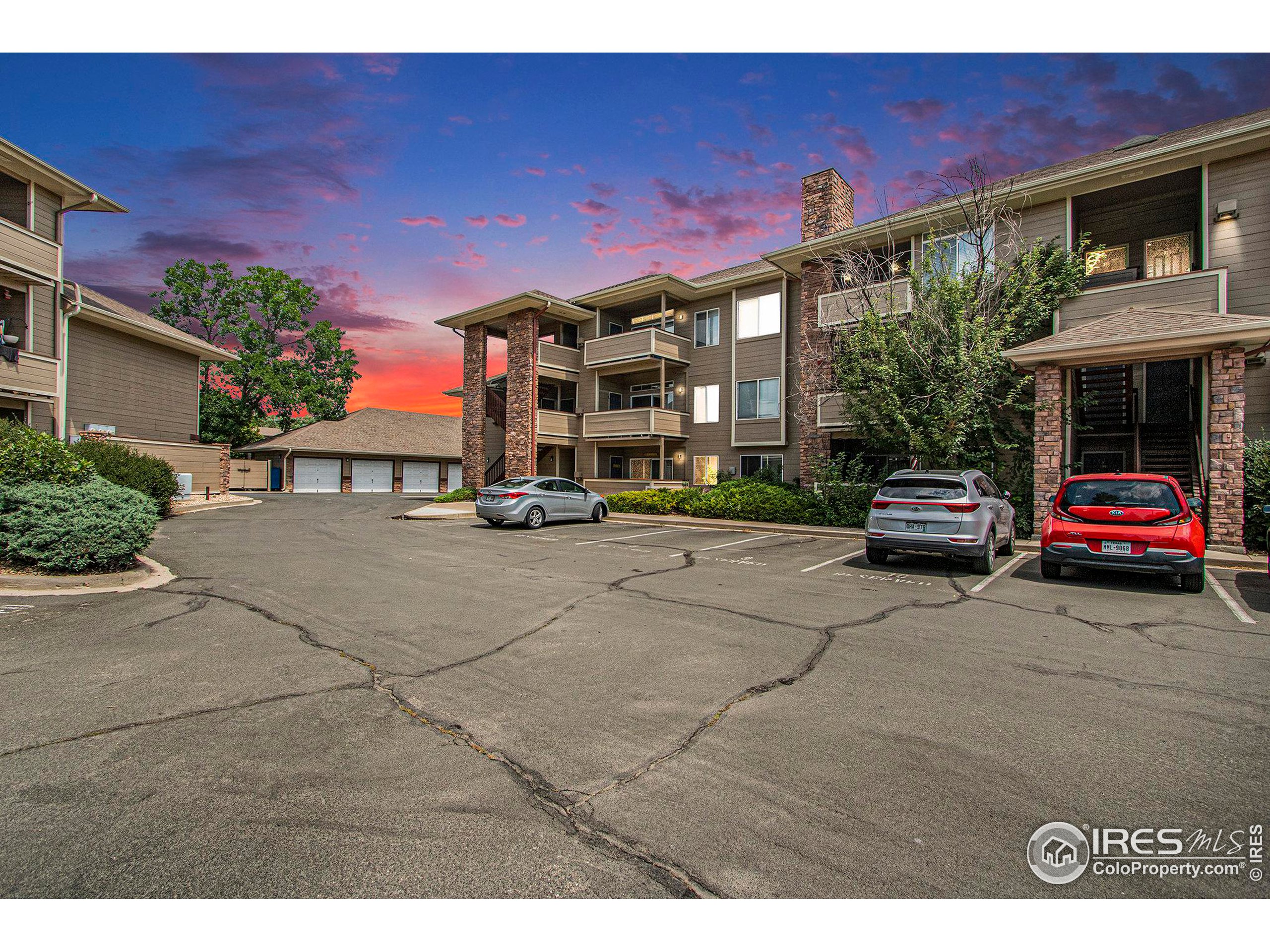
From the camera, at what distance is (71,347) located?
19531mm

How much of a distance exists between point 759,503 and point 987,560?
9233mm

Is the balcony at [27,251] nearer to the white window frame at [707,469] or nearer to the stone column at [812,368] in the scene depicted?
the white window frame at [707,469]

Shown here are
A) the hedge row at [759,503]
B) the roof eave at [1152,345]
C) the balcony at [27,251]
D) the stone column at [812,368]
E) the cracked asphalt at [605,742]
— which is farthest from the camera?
the stone column at [812,368]

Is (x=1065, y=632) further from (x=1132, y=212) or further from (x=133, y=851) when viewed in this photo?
(x=1132, y=212)

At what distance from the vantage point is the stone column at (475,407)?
2930 cm

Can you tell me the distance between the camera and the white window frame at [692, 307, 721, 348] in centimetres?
2494

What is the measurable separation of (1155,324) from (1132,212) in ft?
21.3

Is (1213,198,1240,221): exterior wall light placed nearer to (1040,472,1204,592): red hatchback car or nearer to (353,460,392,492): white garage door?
(1040,472,1204,592): red hatchback car

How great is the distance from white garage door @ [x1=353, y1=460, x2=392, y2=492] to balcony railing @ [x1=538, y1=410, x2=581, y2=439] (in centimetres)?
2080

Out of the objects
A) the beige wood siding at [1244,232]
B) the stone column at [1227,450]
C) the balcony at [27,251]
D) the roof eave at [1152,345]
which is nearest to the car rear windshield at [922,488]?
the roof eave at [1152,345]

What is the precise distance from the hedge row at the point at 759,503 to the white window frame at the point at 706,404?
3.65 metres

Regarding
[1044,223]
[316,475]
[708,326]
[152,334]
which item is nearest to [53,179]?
[152,334]

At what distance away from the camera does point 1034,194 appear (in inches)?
650

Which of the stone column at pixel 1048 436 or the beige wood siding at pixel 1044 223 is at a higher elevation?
the beige wood siding at pixel 1044 223
